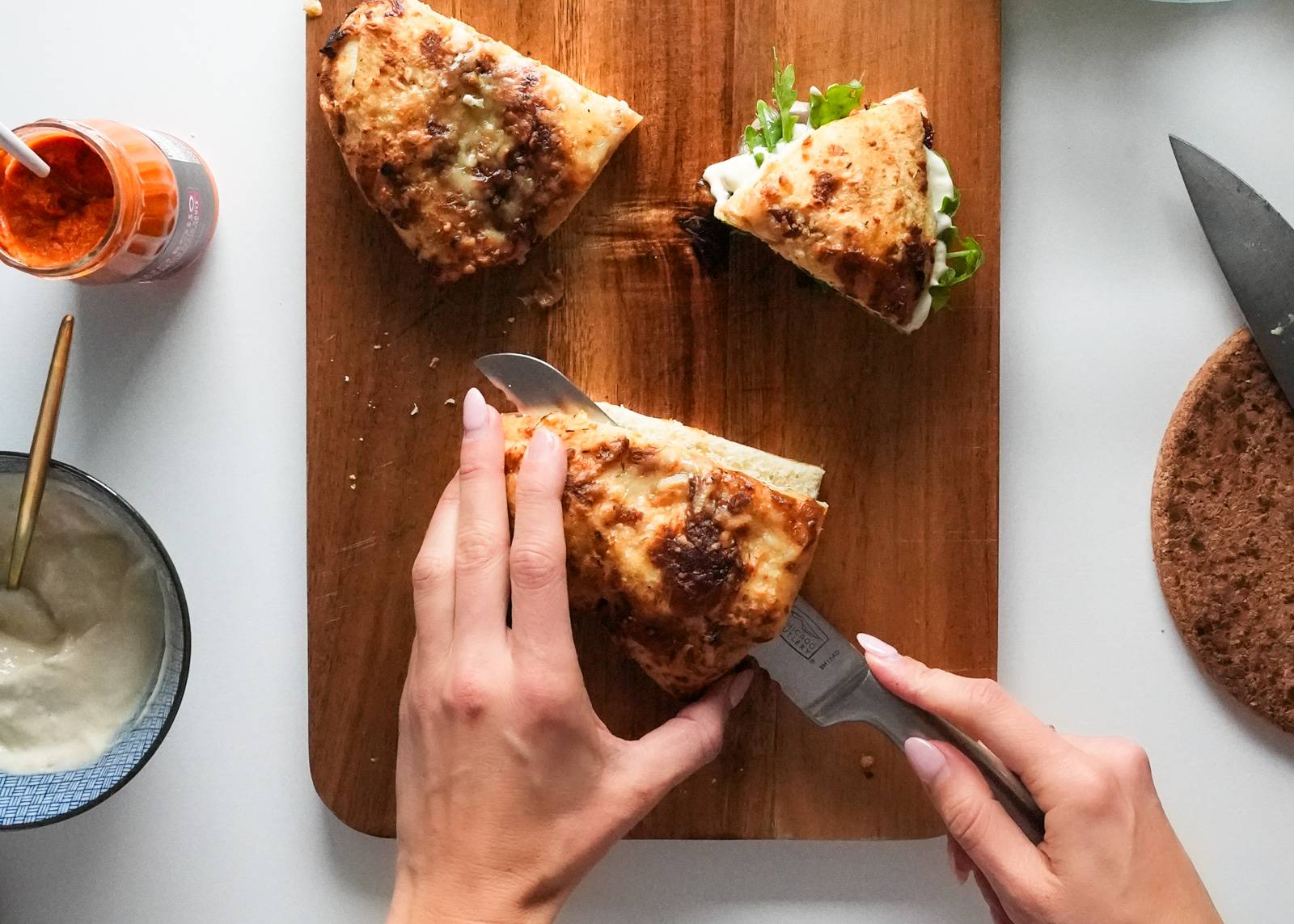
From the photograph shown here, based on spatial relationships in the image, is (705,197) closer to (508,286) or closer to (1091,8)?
(508,286)

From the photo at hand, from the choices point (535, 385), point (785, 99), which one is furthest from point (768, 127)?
point (535, 385)

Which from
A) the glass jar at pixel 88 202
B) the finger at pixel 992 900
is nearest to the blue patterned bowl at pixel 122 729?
the glass jar at pixel 88 202

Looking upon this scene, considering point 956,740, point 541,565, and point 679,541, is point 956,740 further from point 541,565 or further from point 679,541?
point 541,565

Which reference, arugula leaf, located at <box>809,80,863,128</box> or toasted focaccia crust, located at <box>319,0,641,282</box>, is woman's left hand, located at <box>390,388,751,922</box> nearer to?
toasted focaccia crust, located at <box>319,0,641,282</box>

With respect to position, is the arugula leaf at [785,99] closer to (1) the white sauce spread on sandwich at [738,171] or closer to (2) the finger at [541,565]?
(1) the white sauce spread on sandwich at [738,171]

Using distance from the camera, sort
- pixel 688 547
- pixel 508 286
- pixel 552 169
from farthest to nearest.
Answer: pixel 508 286
pixel 552 169
pixel 688 547

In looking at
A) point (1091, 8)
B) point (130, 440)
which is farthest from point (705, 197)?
point (130, 440)

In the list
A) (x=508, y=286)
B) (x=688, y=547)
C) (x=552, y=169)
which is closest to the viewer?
(x=688, y=547)
